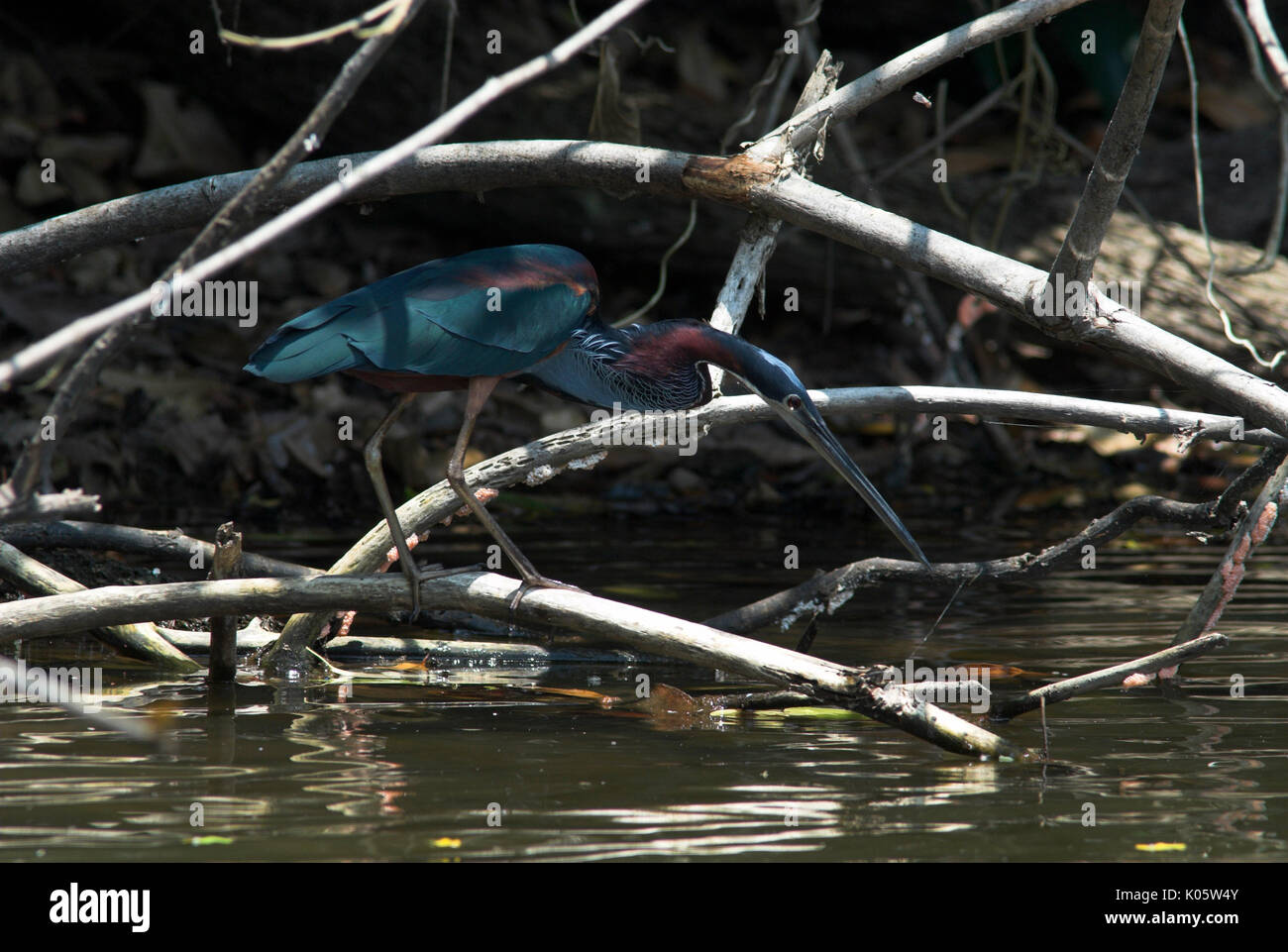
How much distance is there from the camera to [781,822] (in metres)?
3.55

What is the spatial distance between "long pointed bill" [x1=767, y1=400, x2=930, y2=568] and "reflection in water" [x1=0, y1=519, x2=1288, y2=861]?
643 mm

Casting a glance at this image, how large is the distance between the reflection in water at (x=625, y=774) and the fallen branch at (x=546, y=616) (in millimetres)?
233

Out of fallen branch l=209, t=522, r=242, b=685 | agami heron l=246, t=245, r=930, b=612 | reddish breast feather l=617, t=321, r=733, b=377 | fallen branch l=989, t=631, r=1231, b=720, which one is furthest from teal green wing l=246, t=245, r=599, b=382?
fallen branch l=989, t=631, r=1231, b=720

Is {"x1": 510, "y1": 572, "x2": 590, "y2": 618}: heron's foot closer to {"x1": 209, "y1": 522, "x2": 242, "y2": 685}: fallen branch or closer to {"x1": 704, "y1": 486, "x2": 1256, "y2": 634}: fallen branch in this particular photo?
{"x1": 704, "y1": 486, "x2": 1256, "y2": 634}: fallen branch

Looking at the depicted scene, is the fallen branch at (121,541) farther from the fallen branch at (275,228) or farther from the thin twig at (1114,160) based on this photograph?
the thin twig at (1114,160)

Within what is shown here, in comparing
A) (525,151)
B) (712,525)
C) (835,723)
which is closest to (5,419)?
(712,525)

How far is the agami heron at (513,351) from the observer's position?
4.50m

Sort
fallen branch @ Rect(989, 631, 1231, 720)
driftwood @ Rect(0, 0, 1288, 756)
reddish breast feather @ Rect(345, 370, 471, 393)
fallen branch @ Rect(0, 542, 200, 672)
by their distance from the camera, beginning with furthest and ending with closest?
fallen branch @ Rect(0, 542, 200, 672)
reddish breast feather @ Rect(345, 370, 471, 393)
fallen branch @ Rect(989, 631, 1231, 720)
driftwood @ Rect(0, 0, 1288, 756)

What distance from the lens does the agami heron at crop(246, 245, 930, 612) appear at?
450cm

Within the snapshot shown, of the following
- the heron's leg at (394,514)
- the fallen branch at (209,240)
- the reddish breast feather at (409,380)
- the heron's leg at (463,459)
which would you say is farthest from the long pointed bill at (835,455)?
the fallen branch at (209,240)

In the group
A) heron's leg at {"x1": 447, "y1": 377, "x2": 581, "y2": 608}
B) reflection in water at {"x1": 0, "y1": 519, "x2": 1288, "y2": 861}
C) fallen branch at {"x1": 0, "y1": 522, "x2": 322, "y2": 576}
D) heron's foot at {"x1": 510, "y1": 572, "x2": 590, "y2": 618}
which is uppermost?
heron's leg at {"x1": 447, "y1": 377, "x2": 581, "y2": 608}

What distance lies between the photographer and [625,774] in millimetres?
4016

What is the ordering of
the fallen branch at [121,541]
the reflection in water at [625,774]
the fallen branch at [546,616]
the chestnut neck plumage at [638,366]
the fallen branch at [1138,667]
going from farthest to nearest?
the fallen branch at [121,541]
the chestnut neck plumage at [638,366]
the fallen branch at [1138,667]
the fallen branch at [546,616]
the reflection in water at [625,774]

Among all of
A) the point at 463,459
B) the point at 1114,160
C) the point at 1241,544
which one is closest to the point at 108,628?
the point at 463,459
